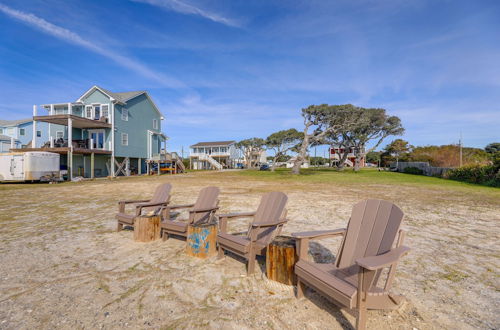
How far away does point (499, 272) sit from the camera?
11.8 ft

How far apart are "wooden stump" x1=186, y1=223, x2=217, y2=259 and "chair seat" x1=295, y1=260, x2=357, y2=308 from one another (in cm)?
168

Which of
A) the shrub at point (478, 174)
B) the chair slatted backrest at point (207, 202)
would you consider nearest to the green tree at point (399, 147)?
the shrub at point (478, 174)

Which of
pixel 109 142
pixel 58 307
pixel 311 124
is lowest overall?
pixel 58 307

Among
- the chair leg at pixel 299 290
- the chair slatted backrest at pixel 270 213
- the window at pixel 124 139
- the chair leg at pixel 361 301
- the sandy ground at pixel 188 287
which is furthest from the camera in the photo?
the window at pixel 124 139

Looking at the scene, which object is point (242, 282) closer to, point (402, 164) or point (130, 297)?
point (130, 297)

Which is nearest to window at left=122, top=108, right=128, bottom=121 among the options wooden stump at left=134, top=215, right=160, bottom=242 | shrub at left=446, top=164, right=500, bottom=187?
wooden stump at left=134, top=215, right=160, bottom=242

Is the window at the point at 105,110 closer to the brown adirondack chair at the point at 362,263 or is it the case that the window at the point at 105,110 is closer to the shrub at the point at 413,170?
the brown adirondack chair at the point at 362,263

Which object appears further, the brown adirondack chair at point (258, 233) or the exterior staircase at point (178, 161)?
the exterior staircase at point (178, 161)

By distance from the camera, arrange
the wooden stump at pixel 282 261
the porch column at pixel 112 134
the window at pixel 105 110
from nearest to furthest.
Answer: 1. the wooden stump at pixel 282 261
2. the porch column at pixel 112 134
3. the window at pixel 105 110

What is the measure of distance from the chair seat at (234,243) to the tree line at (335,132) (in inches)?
985

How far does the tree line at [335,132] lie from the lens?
2831cm

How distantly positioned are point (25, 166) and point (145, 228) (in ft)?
61.1

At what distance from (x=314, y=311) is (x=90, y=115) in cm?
2948

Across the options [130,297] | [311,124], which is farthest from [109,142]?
[130,297]
